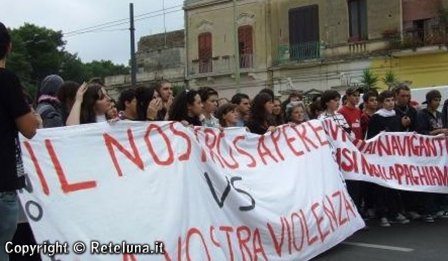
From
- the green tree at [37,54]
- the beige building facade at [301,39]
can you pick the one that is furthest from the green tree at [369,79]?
the green tree at [37,54]

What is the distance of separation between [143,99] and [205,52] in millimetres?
26332

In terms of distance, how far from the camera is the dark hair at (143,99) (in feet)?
19.9

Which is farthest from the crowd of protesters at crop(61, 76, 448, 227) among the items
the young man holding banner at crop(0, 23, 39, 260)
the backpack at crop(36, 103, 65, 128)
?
the young man holding banner at crop(0, 23, 39, 260)

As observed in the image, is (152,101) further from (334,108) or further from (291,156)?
(334,108)

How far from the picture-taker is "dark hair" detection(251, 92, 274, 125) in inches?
286

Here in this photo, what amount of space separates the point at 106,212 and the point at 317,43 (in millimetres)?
23994

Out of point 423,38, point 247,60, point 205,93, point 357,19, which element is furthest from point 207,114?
point 247,60

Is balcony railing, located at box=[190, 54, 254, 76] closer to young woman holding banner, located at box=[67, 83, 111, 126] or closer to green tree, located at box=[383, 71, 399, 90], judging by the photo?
green tree, located at box=[383, 71, 399, 90]

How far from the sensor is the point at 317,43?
1097 inches

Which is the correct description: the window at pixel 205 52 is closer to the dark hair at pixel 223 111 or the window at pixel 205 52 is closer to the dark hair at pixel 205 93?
the dark hair at pixel 223 111

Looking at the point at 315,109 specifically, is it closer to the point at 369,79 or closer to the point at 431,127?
the point at 431,127

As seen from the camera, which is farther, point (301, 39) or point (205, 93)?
point (301, 39)

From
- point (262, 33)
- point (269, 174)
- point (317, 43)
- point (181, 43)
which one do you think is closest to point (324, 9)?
point (317, 43)

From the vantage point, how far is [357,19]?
88.5 ft
